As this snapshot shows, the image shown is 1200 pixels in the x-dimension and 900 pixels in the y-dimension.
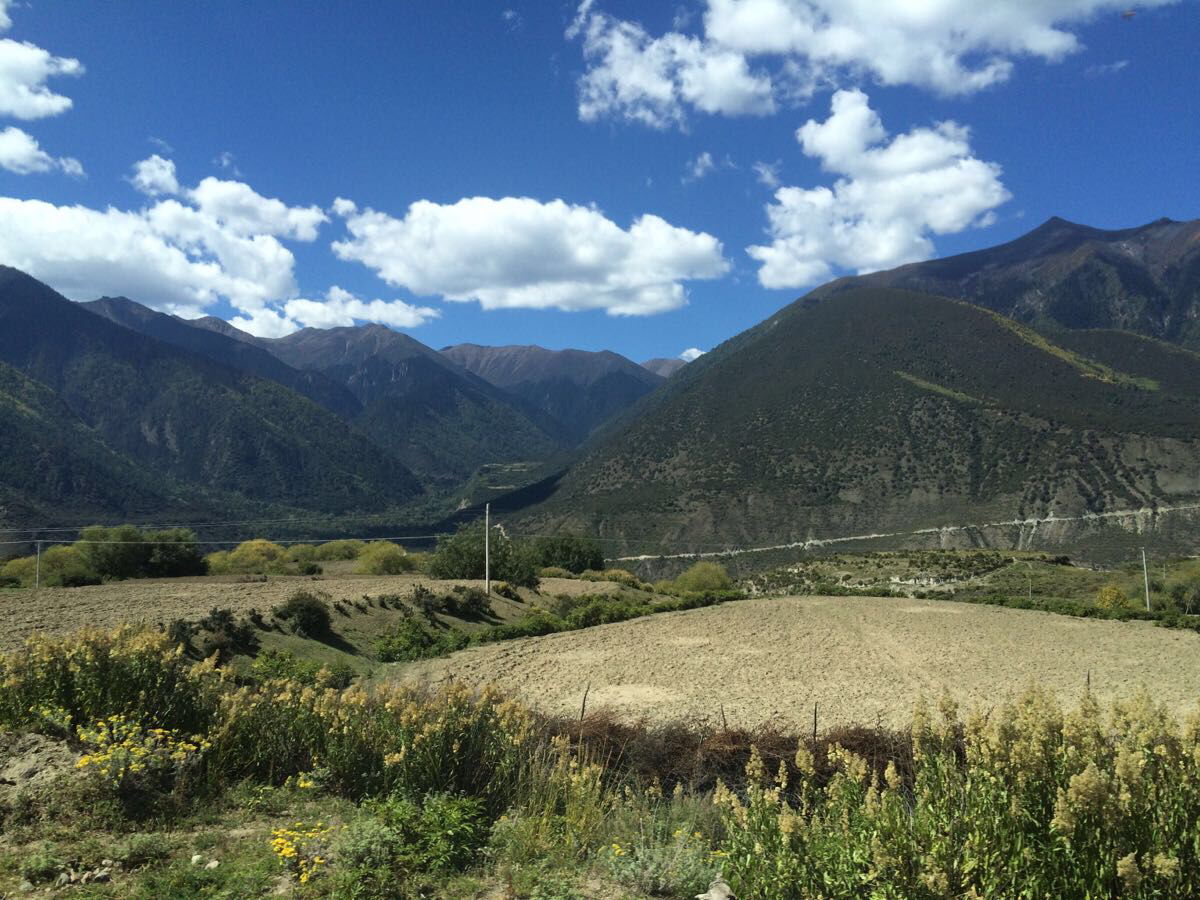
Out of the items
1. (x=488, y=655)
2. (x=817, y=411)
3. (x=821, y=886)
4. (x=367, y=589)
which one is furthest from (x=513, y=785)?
(x=817, y=411)

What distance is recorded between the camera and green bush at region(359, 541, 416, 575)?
138 feet

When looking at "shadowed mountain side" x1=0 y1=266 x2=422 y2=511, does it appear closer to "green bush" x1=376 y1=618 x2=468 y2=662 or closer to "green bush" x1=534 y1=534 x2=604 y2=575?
"green bush" x1=534 y1=534 x2=604 y2=575

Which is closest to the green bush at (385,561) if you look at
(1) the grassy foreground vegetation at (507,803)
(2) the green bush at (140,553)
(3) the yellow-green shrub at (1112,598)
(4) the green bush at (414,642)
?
(2) the green bush at (140,553)

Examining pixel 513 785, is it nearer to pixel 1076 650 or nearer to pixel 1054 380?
pixel 1076 650

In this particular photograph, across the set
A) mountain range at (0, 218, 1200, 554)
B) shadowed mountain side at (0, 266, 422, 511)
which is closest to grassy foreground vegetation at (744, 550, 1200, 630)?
mountain range at (0, 218, 1200, 554)

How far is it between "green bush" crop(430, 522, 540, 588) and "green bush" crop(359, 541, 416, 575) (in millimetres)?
4634

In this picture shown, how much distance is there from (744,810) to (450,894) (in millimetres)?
2103

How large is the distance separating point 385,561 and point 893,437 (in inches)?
2693

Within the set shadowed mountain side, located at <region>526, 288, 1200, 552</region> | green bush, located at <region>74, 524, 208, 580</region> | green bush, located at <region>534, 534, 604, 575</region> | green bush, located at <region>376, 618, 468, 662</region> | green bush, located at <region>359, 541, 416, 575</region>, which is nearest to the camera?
green bush, located at <region>376, 618, 468, 662</region>

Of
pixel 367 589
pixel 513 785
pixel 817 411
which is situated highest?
pixel 817 411

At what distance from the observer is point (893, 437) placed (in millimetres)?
90875

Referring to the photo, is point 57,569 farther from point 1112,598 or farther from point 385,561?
point 1112,598

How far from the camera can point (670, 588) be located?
48031 mm

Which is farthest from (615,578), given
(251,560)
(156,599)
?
(156,599)
